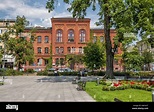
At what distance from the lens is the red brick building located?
6988 cm

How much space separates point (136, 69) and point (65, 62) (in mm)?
23987

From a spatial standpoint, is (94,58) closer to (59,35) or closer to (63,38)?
(63,38)

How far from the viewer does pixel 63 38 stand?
70688mm

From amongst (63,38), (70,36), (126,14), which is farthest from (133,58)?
(63,38)

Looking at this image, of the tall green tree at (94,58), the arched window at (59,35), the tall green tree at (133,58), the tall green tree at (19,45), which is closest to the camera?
the tall green tree at (133,58)

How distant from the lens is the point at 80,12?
92.3ft

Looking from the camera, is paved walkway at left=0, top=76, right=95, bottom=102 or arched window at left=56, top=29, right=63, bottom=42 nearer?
paved walkway at left=0, top=76, right=95, bottom=102

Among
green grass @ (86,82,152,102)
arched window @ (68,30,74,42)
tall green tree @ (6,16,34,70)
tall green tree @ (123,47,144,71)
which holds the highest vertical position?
arched window @ (68,30,74,42)

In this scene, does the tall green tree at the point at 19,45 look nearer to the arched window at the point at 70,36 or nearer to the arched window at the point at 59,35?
the arched window at the point at 59,35

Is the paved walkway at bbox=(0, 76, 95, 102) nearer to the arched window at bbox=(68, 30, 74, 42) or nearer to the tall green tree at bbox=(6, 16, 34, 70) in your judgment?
the tall green tree at bbox=(6, 16, 34, 70)

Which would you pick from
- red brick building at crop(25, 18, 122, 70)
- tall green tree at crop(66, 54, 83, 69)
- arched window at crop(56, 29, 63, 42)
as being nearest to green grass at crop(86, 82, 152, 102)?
tall green tree at crop(66, 54, 83, 69)

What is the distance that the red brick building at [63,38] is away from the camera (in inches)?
2751

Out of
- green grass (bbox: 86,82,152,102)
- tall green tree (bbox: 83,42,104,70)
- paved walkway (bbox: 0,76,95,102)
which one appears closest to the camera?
green grass (bbox: 86,82,152,102)

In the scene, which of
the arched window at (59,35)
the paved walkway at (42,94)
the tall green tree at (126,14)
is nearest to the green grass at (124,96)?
the paved walkway at (42,94)
